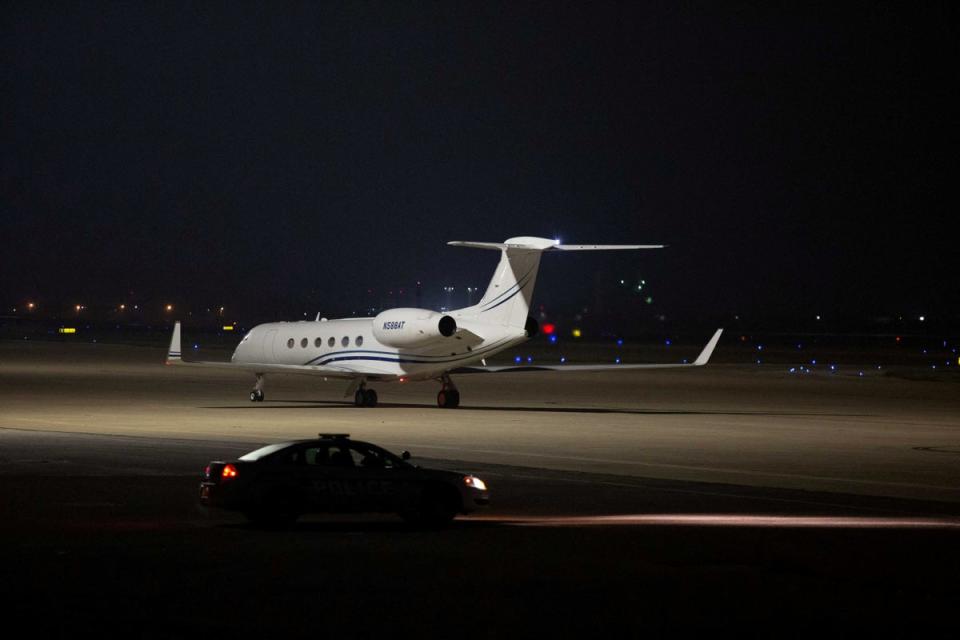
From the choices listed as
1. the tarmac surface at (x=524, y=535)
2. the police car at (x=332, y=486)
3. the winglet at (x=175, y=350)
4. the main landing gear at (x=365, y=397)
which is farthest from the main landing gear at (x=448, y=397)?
the police car at (x=332, y=486)

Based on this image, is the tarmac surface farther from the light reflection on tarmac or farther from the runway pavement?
the runway pavement

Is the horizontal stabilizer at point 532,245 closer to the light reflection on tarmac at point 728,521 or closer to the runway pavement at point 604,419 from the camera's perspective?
the runway pavement at point 604,419

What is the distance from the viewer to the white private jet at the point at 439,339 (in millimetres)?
43938

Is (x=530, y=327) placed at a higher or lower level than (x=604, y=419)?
higher

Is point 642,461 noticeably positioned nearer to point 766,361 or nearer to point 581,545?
point 581,545

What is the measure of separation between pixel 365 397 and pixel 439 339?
391cm

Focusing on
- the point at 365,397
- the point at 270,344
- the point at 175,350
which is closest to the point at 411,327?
the point at 365,397

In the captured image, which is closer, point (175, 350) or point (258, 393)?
point (175, 350)

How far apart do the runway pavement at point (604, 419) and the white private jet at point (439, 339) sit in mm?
1233

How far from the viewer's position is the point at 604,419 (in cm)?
4150

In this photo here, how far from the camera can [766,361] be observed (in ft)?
308

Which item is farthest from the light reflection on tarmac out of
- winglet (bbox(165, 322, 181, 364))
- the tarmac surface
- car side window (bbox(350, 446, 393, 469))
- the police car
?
winglet (bbox(165, 322, 181, 364))

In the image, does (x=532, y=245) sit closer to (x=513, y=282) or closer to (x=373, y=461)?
(x=513, y=282)

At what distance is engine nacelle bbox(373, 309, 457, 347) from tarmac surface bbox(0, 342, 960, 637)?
345 centimetres
